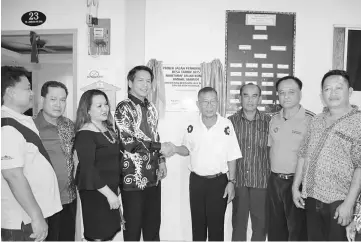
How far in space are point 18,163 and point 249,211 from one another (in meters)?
1.92

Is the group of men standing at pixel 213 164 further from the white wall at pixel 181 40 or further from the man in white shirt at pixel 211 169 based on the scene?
the white wall at pixel 181 40

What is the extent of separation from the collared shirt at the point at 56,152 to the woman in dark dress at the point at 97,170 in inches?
10.0

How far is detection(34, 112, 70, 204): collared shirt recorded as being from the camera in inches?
71.4

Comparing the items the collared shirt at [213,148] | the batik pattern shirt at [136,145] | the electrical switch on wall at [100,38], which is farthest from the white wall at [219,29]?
the batik pattern shirt at [136,145]

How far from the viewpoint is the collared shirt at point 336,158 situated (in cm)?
159

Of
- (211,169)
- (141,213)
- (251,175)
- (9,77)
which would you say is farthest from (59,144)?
(251,175)

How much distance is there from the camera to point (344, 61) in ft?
9.28

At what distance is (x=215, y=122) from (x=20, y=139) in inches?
58.9

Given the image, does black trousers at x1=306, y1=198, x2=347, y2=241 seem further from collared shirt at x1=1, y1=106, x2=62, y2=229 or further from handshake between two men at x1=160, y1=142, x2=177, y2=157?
collared shirt at x1=1, y1=106, x2=62, y2=229

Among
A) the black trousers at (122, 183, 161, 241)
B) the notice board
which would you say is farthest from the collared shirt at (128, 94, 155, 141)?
the notice board

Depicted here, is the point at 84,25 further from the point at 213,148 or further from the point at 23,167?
the point at 23,167

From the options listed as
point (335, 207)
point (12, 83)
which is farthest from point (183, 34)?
point (335, 207)

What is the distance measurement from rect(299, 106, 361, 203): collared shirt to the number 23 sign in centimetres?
300

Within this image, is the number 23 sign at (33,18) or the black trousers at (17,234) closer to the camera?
the black trousers at (17,234)
